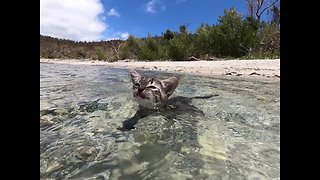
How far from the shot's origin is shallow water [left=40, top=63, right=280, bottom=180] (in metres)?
1.59

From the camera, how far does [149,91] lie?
267 centimetres

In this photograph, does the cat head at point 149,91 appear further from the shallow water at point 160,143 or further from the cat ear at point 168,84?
the shallow water at point 160,143

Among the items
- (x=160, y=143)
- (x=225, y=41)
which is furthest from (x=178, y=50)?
(x=160, y=143)

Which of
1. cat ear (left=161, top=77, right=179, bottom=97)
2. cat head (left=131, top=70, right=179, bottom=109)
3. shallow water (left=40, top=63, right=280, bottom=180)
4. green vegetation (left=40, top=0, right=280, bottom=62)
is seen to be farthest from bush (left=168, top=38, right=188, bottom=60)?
cat head (left=131, top=70, right=179, bottom=109)

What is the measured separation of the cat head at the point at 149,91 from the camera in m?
2.63

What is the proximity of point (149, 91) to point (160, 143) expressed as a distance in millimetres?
735

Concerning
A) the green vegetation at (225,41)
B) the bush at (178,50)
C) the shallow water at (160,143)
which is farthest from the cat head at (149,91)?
the bush at (178,50)

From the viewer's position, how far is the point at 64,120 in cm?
273

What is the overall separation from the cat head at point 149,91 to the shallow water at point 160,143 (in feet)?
0.51

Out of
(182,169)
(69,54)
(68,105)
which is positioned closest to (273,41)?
(68,105)

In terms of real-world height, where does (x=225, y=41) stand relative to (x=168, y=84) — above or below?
above

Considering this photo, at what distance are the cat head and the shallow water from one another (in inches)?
6.2

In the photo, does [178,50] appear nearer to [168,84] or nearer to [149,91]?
[168,84]
